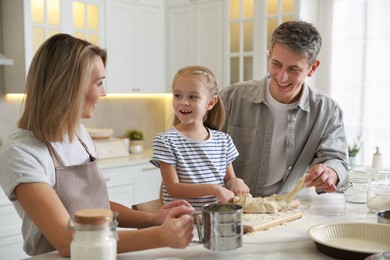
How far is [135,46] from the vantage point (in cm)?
475

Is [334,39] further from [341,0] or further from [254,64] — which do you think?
[254,64]

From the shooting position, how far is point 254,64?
14.5 ft

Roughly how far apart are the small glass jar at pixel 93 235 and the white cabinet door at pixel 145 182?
331 centimetres

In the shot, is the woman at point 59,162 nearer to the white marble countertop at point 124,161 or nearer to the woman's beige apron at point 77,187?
the woman's beige apron at point 77,187

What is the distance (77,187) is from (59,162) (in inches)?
4.1

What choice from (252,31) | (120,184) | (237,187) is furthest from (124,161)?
(237,187)

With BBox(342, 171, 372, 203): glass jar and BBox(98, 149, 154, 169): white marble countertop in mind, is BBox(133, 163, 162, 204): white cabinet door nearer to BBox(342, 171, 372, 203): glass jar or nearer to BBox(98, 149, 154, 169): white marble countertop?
BBox(98, 149, 154, 169): white marble countertop

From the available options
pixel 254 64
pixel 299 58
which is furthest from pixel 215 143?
pixel 254 64

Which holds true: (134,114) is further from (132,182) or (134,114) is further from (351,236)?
(351,236)

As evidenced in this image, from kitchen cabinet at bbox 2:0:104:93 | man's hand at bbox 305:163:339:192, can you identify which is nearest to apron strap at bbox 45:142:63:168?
man's hand at bbox 305:163:339:192

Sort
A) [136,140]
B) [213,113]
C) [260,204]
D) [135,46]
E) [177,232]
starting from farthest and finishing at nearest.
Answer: [136,140] → [135,46] → [213,113] → [260,204] → [177,232]

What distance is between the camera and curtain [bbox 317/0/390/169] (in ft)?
13.5

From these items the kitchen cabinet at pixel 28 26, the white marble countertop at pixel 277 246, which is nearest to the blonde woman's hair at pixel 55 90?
the white marble countertop at pixel 277 246

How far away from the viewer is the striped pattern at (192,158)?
209cm
